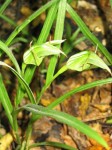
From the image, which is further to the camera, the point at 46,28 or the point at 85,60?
the point at 46,28

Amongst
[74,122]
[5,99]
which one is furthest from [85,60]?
[5,99]

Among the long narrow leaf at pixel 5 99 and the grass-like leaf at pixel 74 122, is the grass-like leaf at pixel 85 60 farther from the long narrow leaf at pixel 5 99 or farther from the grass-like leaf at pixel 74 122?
the long narrow leaf at pixel 5 99

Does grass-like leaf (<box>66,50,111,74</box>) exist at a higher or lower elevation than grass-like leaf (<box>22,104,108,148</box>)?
higher

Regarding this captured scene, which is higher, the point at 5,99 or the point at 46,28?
the point at 46,28

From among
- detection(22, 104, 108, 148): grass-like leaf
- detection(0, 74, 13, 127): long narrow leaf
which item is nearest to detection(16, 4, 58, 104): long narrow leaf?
detection(0, 74, 13, 127): long narrow leaf

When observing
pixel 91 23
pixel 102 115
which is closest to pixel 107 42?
pixel 91 23

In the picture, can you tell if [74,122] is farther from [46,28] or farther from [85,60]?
[46,28]

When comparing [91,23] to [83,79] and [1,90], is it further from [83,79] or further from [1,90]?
[1,90]

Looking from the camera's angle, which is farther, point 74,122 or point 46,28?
point 46,28

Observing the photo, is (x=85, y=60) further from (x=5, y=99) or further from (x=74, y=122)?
(x=5, y=99)

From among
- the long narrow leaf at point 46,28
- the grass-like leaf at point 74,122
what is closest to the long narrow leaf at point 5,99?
the long narrow leaf at point 46,28

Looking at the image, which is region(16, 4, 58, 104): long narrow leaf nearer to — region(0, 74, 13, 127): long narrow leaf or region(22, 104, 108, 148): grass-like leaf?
region(0, 74, 13, 127): long narrow leaf
